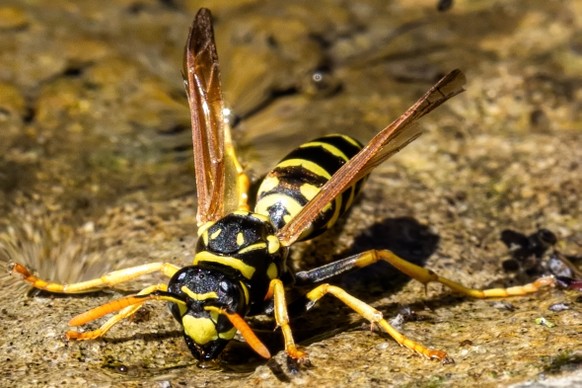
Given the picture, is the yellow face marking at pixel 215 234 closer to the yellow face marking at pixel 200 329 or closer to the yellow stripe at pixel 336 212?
the yellow face marking at pixel 200 329

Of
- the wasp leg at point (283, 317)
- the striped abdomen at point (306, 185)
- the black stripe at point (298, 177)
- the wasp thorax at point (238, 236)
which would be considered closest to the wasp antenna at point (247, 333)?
the wasp leg at point (283, 317)

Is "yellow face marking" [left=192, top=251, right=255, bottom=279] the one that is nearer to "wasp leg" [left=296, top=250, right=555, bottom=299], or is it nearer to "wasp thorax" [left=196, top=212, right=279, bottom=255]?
"wasp thorax" [left=196, top=212, right=279, bottom=255]

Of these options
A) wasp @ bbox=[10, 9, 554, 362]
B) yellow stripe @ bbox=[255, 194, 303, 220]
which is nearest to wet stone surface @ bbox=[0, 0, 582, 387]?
wasp @ bbox=[10, 9, 554, 362]

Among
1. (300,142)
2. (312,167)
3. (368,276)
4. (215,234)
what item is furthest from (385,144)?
(300,142)

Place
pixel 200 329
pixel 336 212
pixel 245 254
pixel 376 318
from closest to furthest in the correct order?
Answer: pixel 200 329, pixel 376 318, pixel 245 254, pixel 336 212

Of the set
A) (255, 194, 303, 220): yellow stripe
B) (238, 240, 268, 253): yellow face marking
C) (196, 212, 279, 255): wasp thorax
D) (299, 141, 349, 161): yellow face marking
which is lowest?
(238, 240, 268, 253): yellow face marking

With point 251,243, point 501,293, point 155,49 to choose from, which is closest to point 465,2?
point 155,49

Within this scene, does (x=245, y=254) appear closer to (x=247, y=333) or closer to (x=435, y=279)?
(x=247, y=333)

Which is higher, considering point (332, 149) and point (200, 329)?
point (332, 149)
